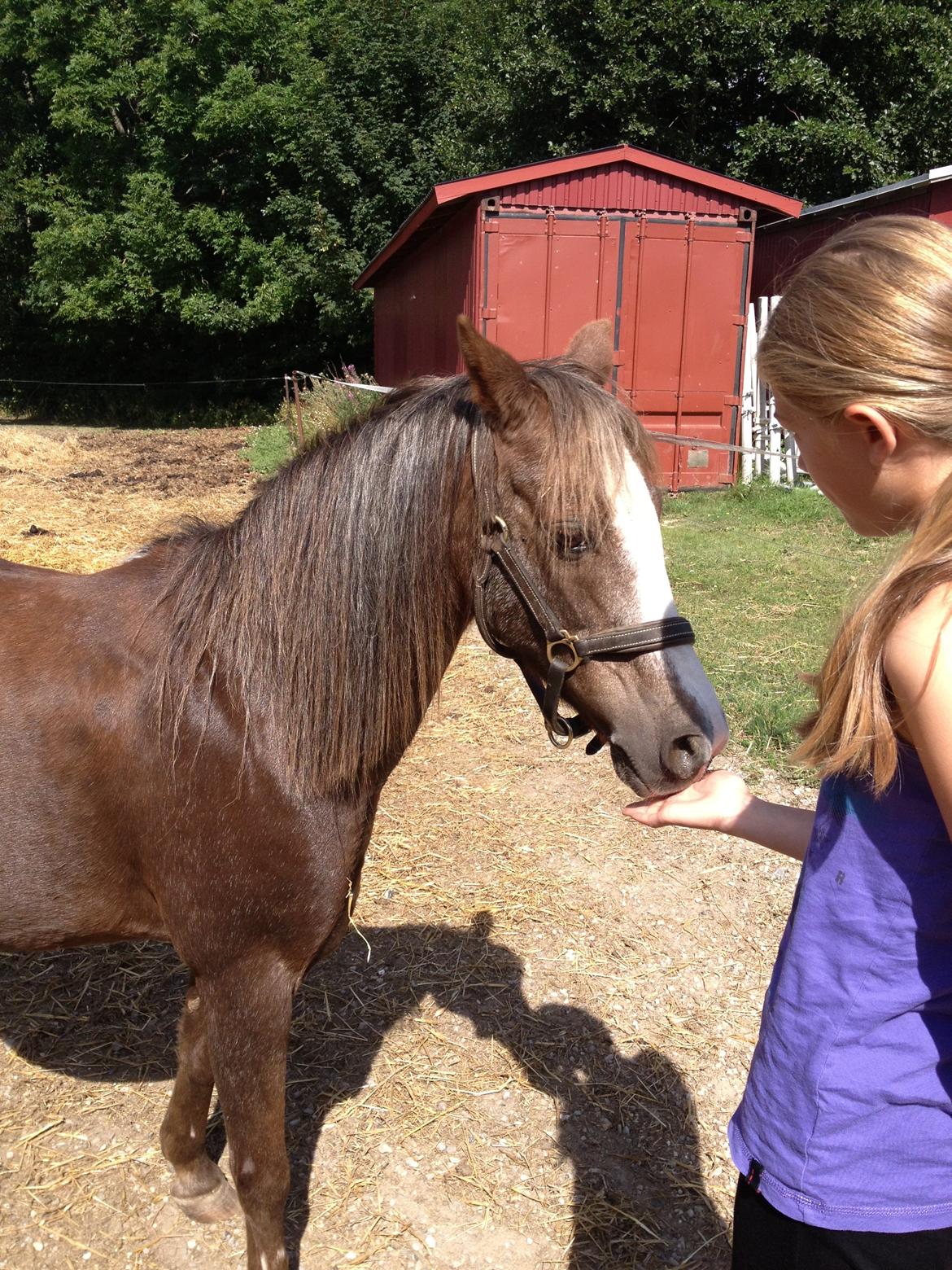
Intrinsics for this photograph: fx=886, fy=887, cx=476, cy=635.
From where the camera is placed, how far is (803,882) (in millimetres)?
1228

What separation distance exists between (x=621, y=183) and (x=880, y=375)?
10926 mm

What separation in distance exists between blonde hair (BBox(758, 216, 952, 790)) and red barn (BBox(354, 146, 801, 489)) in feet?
30.6

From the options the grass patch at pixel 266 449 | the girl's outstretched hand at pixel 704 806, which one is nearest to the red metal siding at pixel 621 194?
the grass patch at pixel 266 449

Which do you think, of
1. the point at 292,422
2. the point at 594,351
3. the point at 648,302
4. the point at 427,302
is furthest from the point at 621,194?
the point at 594,351

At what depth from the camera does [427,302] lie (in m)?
13.8

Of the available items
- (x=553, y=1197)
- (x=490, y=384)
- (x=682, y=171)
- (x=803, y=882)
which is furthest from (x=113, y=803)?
(x=682, y=171)

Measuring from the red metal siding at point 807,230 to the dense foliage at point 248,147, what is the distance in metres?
5.93

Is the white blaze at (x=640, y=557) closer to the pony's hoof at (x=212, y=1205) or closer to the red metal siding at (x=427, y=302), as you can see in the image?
the pony's hoof at (x=212, y=1205)

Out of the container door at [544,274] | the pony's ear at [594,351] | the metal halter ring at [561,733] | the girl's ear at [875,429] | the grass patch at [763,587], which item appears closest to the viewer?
the girl's ear at [875,429]

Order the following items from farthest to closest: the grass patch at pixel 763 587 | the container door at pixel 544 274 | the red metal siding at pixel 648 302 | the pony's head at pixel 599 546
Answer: the red metal siding at pixel 648 302, the container door at pixel 544 274, the grass patch at pixel 763 587, the pony's head at pixel 599 546

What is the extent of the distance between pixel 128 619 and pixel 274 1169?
3.97 ft

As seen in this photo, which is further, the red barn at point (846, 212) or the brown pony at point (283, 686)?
the red barn at point (846, 212)

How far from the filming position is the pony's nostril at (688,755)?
1.51 m

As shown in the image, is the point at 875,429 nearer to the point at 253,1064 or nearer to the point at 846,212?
the point at 253,1064
